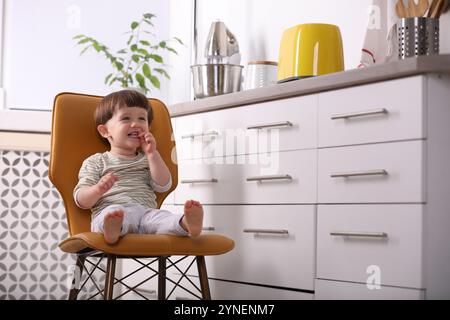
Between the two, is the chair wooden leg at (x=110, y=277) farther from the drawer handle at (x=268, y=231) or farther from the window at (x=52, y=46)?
the window at (x=52, y=46)

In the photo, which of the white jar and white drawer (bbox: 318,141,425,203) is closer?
white drawer (bbox: 318,141,425,203)

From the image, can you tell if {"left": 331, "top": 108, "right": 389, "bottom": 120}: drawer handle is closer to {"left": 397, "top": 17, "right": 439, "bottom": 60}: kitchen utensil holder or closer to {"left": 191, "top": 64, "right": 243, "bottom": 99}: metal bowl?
{"left": 397, "top": 17, "right": 439, "bottom": 60}: kitchen utensil holder

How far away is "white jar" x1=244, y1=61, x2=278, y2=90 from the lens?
2.96m

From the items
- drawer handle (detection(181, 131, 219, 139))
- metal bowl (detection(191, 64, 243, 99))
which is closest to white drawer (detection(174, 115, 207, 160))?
drawer handle (detection(181, 131, 219, 139))

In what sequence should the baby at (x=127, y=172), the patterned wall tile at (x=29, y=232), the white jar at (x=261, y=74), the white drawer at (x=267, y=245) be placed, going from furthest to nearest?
the patterned wall tile at (x=29, y=232)
the white jar at (x=261, y=74)
the white drawer at (x=267, y=245)
the baby at (x=127, y=172)

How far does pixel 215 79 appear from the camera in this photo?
298cm

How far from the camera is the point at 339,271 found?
223cm

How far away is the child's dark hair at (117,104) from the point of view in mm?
2387

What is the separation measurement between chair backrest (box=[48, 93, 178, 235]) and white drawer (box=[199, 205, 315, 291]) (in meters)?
0.26

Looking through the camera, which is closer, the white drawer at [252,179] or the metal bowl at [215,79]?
the white drawer at [252,179]

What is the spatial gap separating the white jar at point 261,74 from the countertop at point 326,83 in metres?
0.29

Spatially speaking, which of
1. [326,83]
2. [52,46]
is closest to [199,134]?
[326,83]

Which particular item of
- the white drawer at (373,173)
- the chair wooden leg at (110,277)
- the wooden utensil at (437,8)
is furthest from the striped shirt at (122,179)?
the wooden utensil at (437,8)
